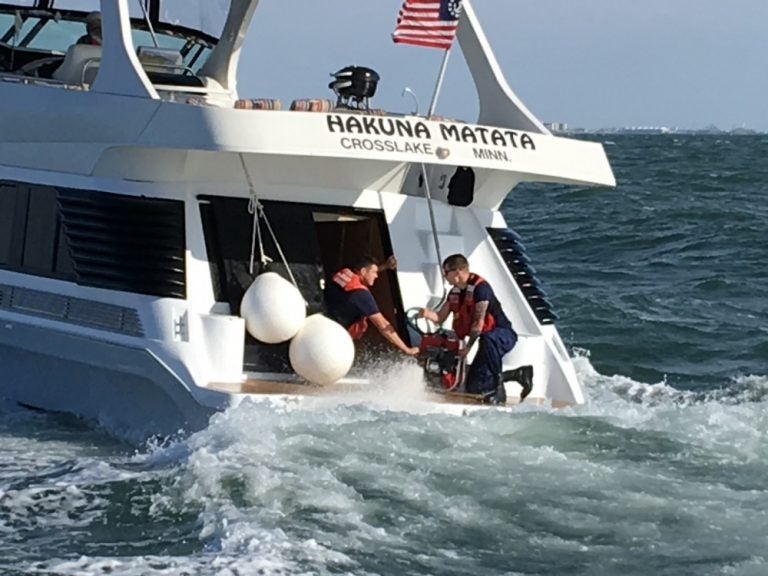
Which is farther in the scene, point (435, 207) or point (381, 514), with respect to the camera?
point (435, 207)

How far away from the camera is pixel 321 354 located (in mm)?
9633

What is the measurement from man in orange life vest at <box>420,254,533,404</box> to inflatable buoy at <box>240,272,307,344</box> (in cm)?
107

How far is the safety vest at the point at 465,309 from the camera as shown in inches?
402

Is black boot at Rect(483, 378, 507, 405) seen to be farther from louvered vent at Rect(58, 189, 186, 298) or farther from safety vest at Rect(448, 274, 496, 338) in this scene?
louvered vent at Rect(58, 189, 186, 298)

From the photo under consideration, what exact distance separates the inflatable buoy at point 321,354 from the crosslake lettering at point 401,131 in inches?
45.2

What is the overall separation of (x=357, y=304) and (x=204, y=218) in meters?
1.12

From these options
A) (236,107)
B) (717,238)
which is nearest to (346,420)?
(236,107)

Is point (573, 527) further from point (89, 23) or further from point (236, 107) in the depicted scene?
point (89, 23)

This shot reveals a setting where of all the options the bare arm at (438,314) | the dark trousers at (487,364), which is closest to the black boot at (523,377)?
the dark trousers at (487,364)

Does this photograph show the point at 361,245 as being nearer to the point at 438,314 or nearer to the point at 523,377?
the point at 438,314

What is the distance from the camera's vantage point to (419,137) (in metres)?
9.62

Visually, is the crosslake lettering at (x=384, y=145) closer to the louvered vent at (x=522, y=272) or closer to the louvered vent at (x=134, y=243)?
the louvered vent at (x=134, y=243)

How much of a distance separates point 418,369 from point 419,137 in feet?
5.31

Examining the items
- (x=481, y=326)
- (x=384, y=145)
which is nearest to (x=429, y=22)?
(x=384, y=145)
